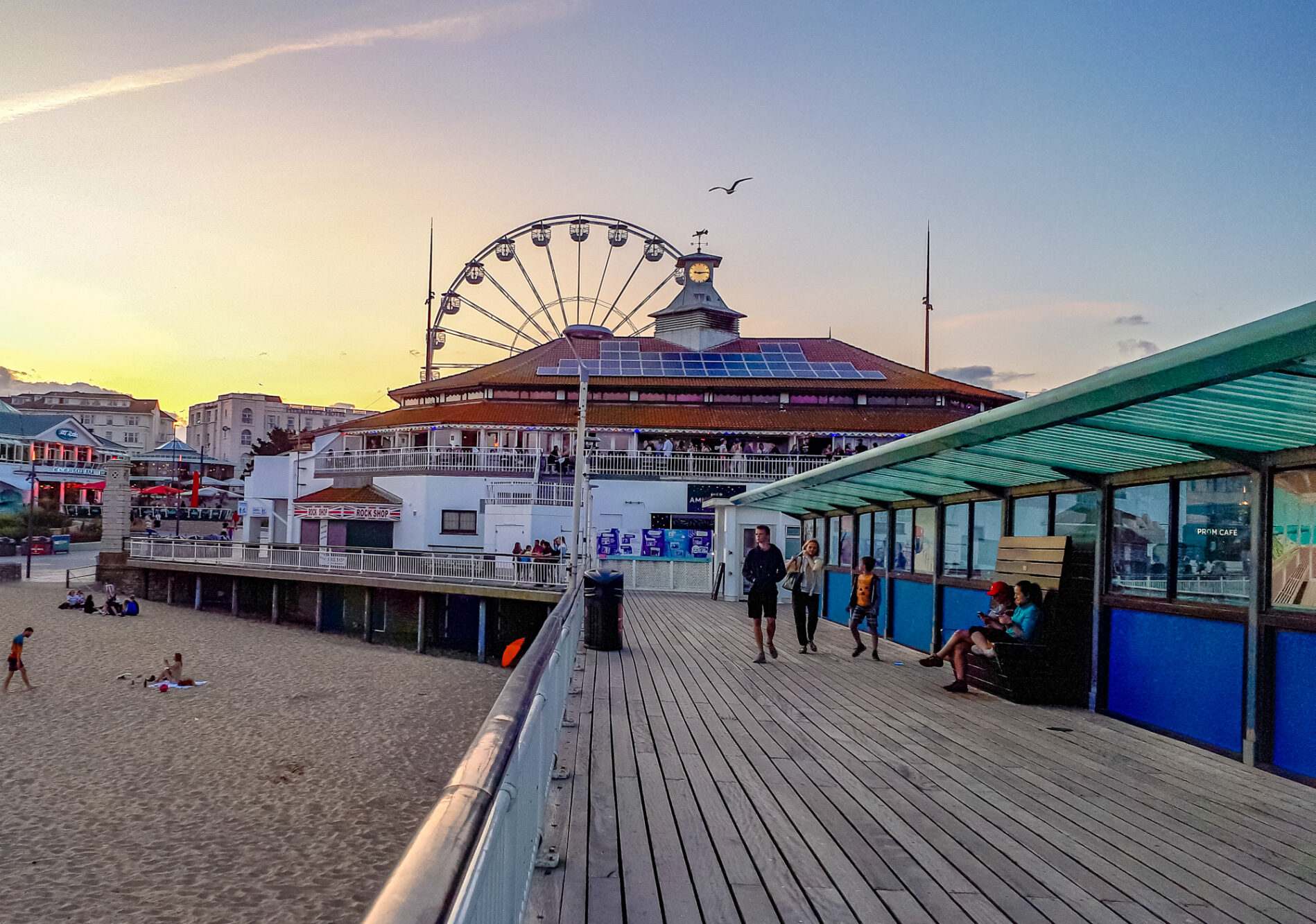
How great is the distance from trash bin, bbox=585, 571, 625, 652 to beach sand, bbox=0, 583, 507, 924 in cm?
310

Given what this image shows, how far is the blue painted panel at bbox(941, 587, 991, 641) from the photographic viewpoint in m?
11.4

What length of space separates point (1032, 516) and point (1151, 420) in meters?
4.38

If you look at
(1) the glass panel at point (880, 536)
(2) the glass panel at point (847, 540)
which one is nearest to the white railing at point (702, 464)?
(2) the glass panel at point (847, 540)

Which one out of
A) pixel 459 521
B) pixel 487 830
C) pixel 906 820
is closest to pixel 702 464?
pixel 459 521

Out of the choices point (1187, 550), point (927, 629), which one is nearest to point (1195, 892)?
point (1187, 550)

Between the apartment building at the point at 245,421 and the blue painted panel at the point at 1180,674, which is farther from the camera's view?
the apartment building at the point at 245,421

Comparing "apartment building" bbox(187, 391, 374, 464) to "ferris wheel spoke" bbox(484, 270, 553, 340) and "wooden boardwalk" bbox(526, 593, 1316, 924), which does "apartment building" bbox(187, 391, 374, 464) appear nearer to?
"ferris wheel spoke" bbox(484, 270, 553, 340)

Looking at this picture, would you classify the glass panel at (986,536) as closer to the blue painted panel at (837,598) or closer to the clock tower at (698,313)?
the blue painted panel at (837,598)

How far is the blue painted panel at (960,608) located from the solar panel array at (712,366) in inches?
1377

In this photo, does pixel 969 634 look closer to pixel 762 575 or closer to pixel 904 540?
pixel 762 575

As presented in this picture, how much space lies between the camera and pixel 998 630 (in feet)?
31.4

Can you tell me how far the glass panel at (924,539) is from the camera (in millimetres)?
12984

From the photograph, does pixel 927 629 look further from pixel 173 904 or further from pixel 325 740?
pixel 325 740

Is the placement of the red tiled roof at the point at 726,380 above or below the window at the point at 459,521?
above
